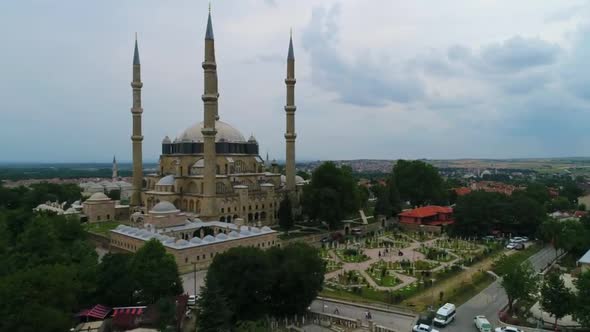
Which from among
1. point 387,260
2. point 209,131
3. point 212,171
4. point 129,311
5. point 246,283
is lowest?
point 387,260

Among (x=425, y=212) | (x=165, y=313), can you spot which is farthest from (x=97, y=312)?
(x=425, y=212)

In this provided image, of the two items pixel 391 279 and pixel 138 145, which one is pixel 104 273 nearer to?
pixel 391 279

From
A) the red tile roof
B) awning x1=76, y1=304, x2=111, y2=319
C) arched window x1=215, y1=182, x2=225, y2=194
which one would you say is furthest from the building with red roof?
awning x1=76, y1=304, x2=111, y2=319

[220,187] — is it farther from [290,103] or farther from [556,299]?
[556,299]

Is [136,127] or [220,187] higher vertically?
[136,127]

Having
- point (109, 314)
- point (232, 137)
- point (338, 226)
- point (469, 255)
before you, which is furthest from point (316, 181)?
point (109, 314)

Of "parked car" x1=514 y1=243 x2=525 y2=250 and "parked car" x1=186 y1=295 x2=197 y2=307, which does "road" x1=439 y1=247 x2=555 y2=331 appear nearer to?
"parked car" x1=514 y1=243 x2=525 y2=250
